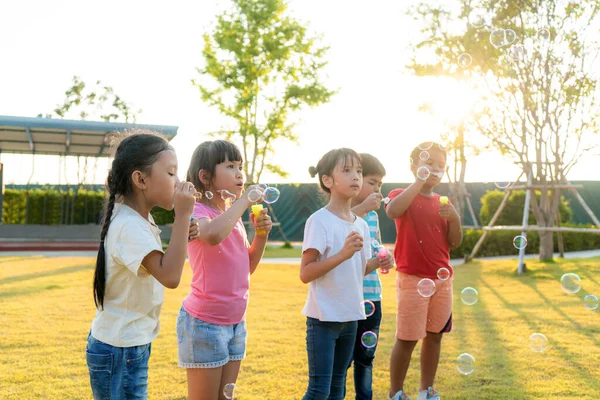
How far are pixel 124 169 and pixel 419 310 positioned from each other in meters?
2.02

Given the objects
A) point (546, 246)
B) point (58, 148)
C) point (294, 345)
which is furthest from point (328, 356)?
point (58, 148)

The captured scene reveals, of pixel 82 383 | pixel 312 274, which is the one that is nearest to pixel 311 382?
pixel 312 274

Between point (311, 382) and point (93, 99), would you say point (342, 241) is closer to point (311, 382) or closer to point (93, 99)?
point (311, 382)

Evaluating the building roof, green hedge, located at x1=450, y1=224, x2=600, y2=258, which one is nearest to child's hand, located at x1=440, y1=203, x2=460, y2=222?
green hedge, located at x1=450, y1=224, x2=600, y2=258

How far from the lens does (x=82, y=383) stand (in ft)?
14.1

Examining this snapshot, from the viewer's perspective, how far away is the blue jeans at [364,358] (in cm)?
353

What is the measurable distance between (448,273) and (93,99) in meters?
25.6

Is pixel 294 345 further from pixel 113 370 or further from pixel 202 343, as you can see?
pixel 113 370

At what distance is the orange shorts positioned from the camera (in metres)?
3.69

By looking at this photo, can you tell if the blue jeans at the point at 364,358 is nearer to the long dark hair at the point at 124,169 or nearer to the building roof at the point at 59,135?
the long dark hair at the point at 124,169

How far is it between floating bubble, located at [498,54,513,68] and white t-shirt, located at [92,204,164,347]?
11.3m

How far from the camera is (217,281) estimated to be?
2.76 metres

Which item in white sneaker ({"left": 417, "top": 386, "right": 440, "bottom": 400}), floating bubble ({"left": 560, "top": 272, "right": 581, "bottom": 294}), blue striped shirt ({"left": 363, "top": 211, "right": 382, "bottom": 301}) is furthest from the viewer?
floating bubble ({"left": 560, "top": 272, "right": 581, "bottom": 294})

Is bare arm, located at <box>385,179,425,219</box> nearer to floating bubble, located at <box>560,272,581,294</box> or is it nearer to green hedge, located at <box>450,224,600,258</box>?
floating bubble, located at <box>560,272,581,294</box>
